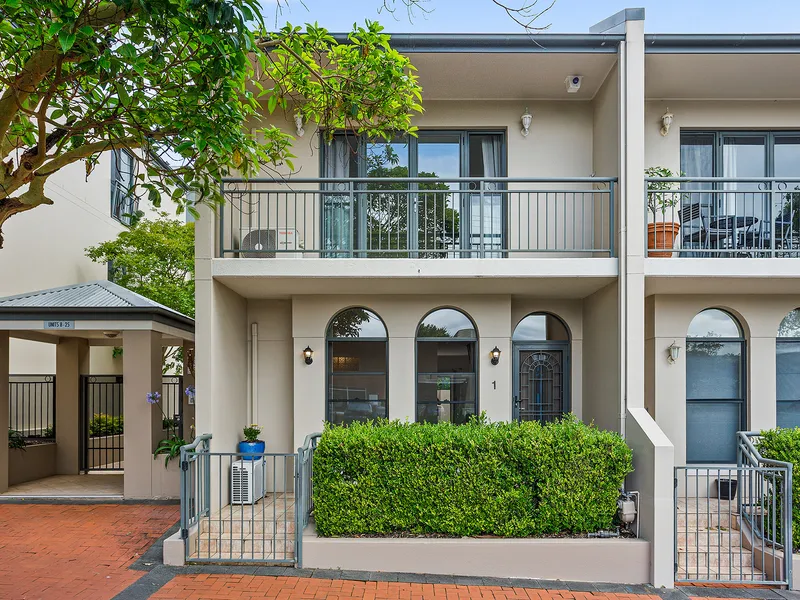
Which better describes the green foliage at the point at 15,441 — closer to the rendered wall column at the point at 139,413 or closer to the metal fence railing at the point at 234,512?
the rendered wall column at the point at 139,413

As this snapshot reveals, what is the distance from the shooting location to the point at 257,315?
32.6 feet

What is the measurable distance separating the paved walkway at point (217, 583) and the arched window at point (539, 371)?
3618mm

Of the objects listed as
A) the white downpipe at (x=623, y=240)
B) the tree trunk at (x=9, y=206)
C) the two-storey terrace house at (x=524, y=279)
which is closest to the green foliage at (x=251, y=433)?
the two-storey terrace house at (x=524, y=279)

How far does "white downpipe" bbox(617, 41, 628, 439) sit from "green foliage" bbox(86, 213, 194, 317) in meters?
11.0

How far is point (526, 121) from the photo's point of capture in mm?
9500

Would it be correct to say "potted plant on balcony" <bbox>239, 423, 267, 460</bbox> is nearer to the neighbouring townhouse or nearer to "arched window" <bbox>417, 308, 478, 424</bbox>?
the neighbouring townhouse

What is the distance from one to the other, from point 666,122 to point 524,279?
3.55 meters

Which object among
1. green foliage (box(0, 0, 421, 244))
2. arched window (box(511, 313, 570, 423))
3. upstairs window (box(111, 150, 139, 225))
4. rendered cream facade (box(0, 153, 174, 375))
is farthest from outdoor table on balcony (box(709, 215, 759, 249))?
upstairs window (box(111, 150, 139, 225))

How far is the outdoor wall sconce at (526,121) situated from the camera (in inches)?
373

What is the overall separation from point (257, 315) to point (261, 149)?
143 inches

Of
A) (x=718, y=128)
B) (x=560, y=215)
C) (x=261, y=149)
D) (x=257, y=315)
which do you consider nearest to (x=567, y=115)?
(x=560, y=215)

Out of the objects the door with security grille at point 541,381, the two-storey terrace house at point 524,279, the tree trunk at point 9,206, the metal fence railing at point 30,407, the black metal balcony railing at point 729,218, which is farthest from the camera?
the metal fence railing at point 30,407

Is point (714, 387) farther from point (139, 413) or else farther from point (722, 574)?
point (139, 413)

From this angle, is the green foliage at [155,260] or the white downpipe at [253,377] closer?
the white downpipe at [253,377]
